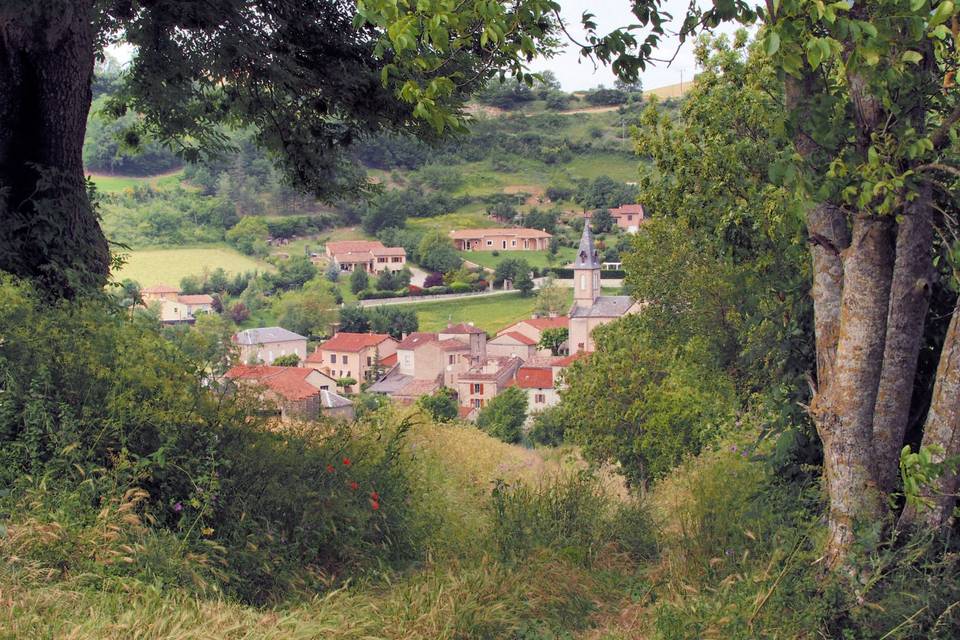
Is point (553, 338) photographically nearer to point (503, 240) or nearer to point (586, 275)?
point (586, 275)

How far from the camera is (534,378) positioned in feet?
184

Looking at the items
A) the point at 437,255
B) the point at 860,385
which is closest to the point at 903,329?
the point at 860,385

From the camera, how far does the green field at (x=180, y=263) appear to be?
77938mm

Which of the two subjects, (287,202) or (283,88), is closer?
(283,88)

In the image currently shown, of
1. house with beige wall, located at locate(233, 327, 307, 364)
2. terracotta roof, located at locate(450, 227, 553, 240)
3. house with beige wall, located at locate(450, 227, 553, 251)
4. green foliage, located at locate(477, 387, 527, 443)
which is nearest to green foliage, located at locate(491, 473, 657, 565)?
green foliage, located at locate(477, 387, 527, 443)

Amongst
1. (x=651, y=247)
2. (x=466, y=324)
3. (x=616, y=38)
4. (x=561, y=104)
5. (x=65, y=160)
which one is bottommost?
(x=466, y=324)

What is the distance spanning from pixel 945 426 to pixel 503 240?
93.6 meters

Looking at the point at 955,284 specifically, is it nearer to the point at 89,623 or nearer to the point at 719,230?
the point at 89,623

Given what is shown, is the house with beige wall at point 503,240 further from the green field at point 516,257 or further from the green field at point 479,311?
the green field at point 479,311

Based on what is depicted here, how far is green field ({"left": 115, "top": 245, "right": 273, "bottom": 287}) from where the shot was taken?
3068 inches

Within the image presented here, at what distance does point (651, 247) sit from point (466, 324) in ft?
166

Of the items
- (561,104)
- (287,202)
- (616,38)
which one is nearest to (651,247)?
(616,38)

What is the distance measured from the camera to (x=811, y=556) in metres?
3.72

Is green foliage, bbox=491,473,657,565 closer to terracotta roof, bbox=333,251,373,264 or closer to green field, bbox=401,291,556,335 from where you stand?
green field, bbox=401,291,556,335
